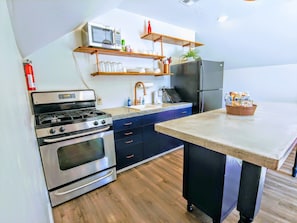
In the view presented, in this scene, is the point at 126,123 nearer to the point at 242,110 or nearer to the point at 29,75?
the point at 29,75

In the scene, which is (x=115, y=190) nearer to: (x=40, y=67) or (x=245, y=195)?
(x=245, y=195)

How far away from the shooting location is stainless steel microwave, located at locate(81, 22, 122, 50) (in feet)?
6.61

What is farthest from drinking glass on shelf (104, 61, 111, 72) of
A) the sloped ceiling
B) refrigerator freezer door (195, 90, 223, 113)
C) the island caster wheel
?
the island caster wheel

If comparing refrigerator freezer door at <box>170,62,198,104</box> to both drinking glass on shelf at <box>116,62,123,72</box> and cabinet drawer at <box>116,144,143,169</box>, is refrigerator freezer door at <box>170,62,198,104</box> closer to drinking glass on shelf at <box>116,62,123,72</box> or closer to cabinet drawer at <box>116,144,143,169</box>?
drinking glass on shelf at <box>116,62,123,72</box>

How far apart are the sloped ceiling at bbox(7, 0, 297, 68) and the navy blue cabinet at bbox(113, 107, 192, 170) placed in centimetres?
125

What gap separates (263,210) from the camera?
1.55 metres

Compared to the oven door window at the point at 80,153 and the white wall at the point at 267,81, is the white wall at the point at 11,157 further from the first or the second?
the white wall at the point at 267,81

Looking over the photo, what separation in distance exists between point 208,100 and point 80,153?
92.9 inches

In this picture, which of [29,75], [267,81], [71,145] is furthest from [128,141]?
[267,81]

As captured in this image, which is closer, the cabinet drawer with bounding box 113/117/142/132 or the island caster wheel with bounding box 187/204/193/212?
the island caster wheel with bounding box 187/204/193/212

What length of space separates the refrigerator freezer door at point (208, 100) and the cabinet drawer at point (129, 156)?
1.35 m

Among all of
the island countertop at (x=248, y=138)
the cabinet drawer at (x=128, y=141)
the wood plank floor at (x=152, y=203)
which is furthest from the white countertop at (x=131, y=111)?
the island countertop at (x=248, y=138)

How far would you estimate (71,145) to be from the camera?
5.59 feet

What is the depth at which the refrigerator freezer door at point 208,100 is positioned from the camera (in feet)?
9.44
